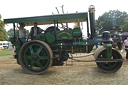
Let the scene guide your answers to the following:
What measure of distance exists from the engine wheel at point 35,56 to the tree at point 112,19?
54.0 meters

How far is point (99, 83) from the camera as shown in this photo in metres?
4.01

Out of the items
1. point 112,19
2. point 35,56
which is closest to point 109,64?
point 35,56

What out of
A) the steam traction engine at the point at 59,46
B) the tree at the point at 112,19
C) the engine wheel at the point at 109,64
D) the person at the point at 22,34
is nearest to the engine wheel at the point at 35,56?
the steam traction engine at the point at 59,46

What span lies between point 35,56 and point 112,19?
197 feet

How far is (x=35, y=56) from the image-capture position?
17.0 ft

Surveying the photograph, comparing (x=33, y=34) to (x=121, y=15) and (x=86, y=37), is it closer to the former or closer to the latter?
(x=86, y=37)

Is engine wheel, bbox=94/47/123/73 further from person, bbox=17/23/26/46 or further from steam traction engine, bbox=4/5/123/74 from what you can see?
person, bbox=17/23/26/46

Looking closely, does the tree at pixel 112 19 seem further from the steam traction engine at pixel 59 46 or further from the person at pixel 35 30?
the person at pixel 35 30

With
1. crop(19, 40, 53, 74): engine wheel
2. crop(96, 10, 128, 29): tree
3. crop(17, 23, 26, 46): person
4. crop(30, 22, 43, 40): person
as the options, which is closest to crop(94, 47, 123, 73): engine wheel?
crop(19, 40, 53, 74): engine wheel

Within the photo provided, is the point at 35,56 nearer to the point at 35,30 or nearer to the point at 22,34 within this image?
the point at 35,30

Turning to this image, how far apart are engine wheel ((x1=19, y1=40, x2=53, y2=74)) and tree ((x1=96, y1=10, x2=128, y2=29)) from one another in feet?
177

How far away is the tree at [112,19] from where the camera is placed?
56.6 m

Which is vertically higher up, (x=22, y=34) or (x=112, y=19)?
(x=112, y=19)

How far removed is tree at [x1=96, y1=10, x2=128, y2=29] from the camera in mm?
56594
